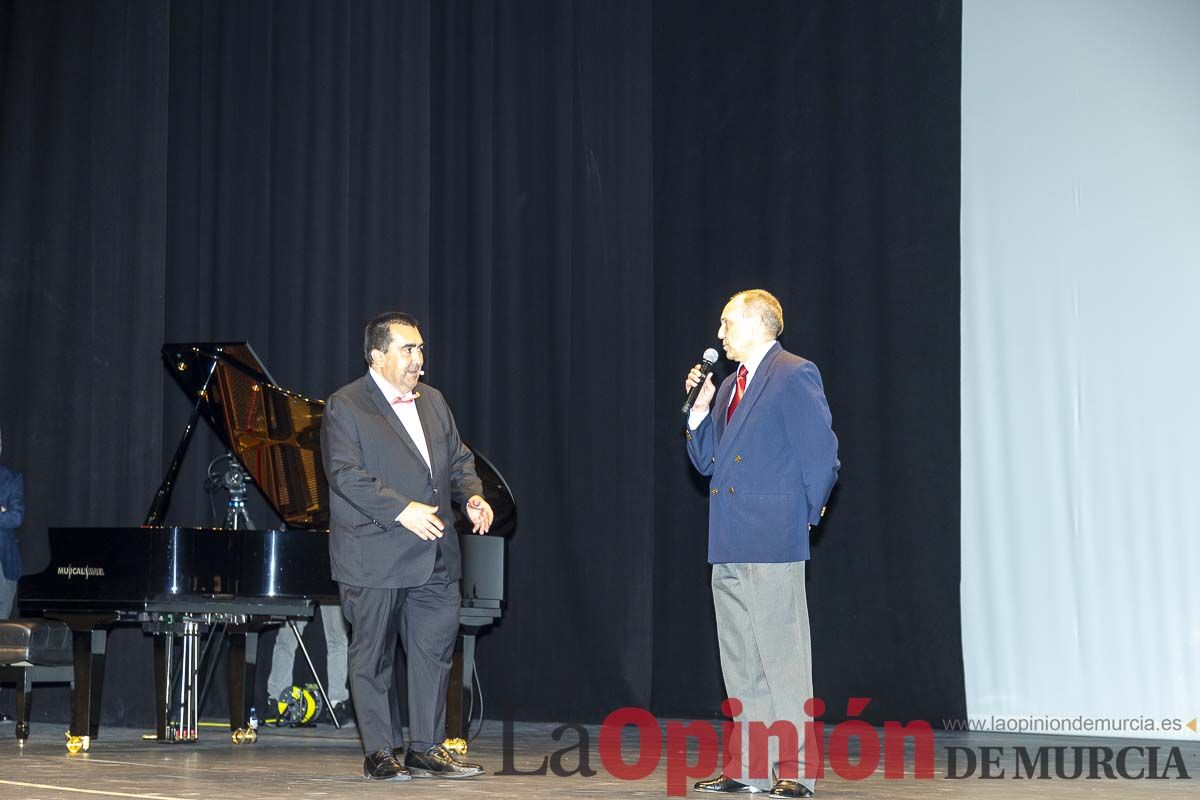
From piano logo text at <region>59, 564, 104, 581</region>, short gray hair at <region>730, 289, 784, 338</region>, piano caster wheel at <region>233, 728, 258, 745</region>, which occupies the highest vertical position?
short gray hair at <region>730, 289, 784, 338</region>

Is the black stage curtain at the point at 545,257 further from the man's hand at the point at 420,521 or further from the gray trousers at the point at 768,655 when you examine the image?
the man's hand at the point at 420,521

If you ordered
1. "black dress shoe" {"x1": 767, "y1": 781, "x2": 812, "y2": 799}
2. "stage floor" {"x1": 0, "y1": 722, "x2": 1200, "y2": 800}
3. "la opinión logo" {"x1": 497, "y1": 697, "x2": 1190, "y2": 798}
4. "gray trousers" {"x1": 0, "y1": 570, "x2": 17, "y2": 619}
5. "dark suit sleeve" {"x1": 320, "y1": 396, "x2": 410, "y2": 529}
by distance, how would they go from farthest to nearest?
"gray trousers" {"x1": 0, "y1": 570, "x2": 17, "y2": 619}
"dark suit sleeve" {"x1": 320, "y1": 396, "x2": 410, "y2": 529}
"stage floor" {"x1": 0, "y1": 722, "x2": 1200, "y2": 800}
"la opinión logo" {"x1": 497, "y1": 697, "x2": 1190, "y2": 798}
"black dress shoe" {"x1": 767, "y1": 781, "x2": 812, "y2": 799}

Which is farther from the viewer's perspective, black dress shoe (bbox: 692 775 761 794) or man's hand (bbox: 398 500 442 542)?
man's hand (bbox: 398 500 442 542)

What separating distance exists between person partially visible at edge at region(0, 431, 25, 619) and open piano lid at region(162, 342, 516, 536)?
7.29 ft

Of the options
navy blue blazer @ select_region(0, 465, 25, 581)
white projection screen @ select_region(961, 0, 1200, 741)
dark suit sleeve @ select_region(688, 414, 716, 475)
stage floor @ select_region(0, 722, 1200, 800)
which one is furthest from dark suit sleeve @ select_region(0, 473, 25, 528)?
white projection screen @ select_region(961, 0, 1200, 741)

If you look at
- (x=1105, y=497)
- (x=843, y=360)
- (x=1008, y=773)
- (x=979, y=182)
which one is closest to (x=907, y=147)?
(x=979, y=182)

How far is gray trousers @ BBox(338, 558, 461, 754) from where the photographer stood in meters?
4.32

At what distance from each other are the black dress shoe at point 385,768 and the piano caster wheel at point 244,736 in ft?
6.42

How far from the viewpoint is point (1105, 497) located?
6.55m

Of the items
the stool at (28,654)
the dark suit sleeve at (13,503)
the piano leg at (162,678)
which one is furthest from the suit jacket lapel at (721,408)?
the dark suit sleeve at (13,503)

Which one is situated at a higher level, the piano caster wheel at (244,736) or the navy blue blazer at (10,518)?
the navy blue blazer at (10,518)

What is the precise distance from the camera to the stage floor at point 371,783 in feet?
13.6

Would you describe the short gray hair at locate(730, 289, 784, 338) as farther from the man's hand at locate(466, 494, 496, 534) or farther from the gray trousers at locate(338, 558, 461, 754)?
the gray trousers at locate(338, 558, 461, 754)

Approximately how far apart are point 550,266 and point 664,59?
1321 millimetres
